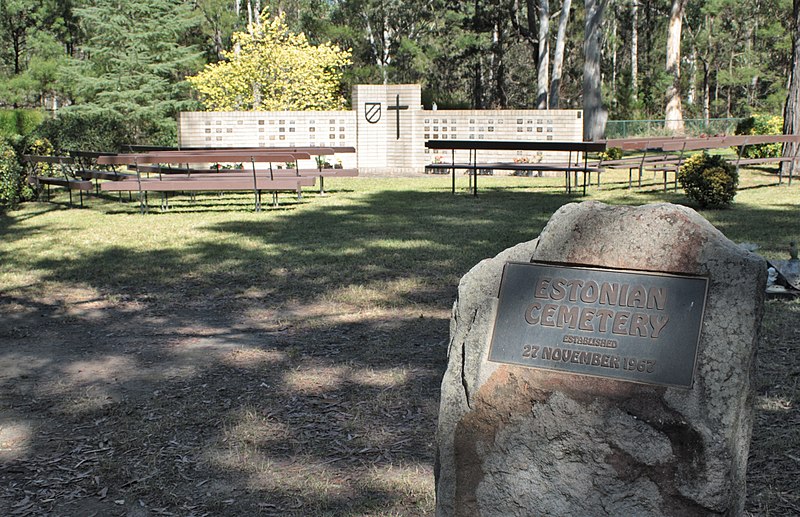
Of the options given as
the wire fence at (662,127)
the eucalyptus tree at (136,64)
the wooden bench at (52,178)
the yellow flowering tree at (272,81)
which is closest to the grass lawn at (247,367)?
the wooden bench at (52,178)

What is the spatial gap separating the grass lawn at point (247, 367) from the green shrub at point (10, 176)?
320 cm

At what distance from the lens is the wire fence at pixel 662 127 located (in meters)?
36.5

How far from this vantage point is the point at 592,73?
94.1 ft

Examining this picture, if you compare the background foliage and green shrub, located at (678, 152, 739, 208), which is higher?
the background foliage

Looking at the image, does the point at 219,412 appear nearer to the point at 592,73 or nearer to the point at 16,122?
the point at 16,122

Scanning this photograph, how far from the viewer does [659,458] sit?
2.66 meters

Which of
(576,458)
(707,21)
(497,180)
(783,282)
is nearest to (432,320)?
(783,282)

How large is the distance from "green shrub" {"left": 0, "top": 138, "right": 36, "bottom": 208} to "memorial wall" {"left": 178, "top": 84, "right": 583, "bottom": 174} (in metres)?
6.72

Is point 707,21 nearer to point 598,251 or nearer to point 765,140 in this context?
point 765,140

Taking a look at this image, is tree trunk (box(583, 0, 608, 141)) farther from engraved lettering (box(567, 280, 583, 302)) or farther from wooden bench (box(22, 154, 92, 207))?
engraved lettering (box(567, 280, 583, 302))

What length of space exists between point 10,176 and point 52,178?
0.95 m

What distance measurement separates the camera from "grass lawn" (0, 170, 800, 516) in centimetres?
357

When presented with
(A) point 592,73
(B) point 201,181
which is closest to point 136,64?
(A) point 592,73

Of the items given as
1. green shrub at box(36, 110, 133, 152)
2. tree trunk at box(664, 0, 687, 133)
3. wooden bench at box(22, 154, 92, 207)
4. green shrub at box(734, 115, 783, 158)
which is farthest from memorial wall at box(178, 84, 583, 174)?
tree trunk at box(664, 0, 687, 133)
